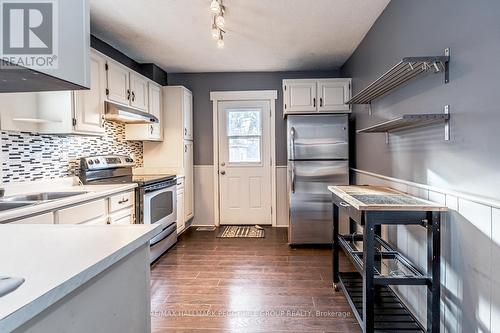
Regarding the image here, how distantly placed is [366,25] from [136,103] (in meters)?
2.60

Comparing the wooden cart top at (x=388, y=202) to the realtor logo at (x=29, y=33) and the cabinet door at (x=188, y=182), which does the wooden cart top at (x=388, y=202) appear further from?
the cabinet door at (x=188, y=182)

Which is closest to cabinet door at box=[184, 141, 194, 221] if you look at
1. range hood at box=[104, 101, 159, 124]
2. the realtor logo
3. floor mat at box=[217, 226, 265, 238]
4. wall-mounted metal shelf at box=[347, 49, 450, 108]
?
Answer: floor mat at box=[217, 226, 265, 238]

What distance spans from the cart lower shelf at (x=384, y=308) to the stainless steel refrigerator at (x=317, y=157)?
1.16 metres

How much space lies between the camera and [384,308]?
2238mm

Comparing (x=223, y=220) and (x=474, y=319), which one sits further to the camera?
(x=223, y=220)

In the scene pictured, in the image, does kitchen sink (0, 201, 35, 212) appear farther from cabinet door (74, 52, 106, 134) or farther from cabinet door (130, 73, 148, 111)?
cabinet door (130, 73, 148, 111)

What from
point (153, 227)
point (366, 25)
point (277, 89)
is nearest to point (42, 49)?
point (153, 227)

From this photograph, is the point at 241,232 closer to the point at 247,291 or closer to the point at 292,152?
the point at 292,152

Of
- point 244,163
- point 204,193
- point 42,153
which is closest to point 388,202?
point 42,153

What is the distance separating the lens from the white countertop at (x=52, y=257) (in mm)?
581

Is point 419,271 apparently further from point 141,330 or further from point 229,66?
point 229,66

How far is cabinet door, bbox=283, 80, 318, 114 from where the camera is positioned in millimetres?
3885

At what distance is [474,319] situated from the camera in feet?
4.82

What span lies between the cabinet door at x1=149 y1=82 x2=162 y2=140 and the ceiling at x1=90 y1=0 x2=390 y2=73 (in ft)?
1.35
